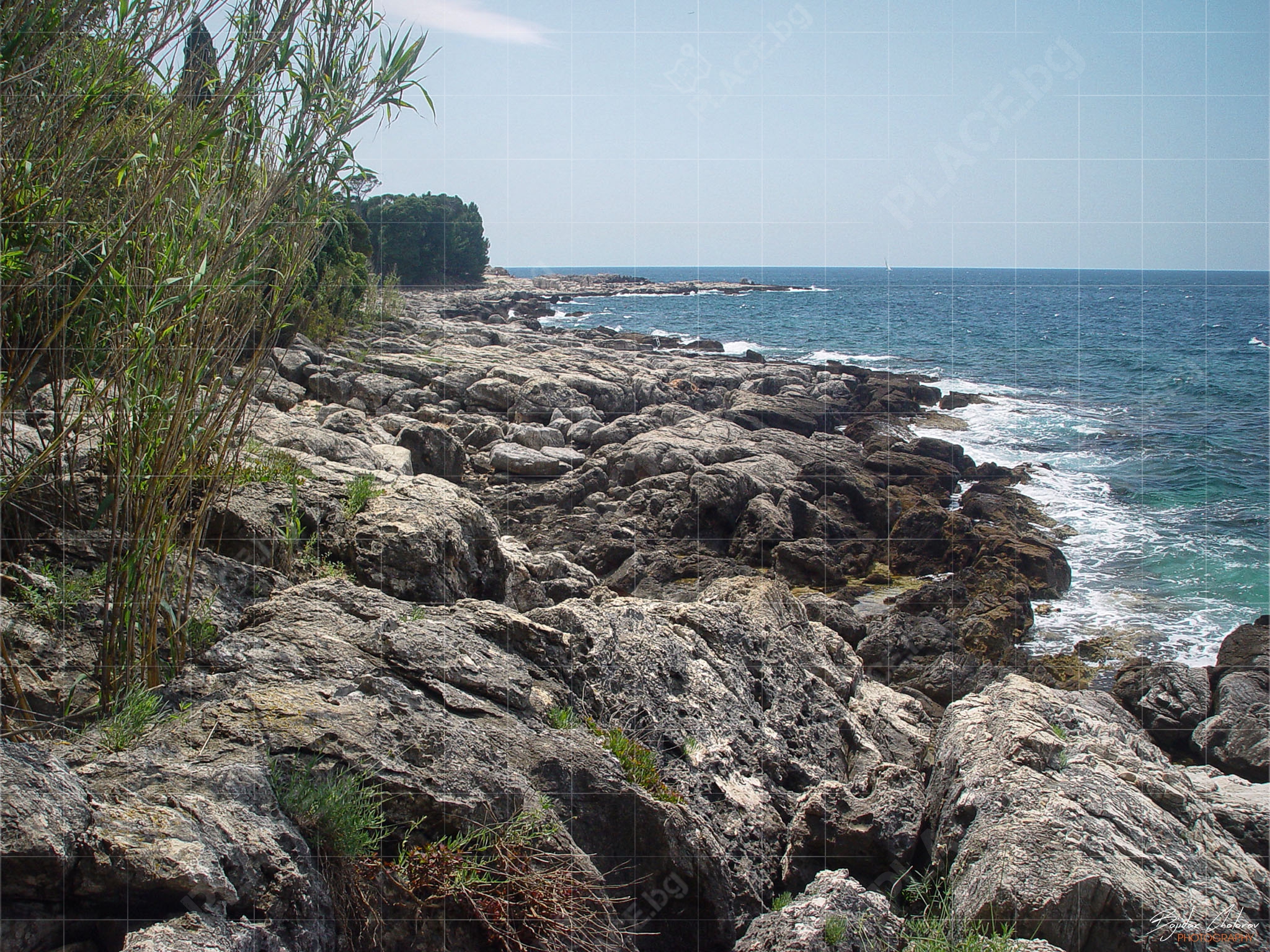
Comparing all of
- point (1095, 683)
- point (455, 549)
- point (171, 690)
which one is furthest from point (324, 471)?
point (1095, 683)

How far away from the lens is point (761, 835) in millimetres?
4625

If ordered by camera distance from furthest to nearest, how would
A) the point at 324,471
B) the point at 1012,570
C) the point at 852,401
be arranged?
the point at 852,401 → the point at 1012,570 → the point at 324,471

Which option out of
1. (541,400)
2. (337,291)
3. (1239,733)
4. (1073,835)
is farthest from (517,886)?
(337,291)

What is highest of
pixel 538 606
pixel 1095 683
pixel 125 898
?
pixel 125 898

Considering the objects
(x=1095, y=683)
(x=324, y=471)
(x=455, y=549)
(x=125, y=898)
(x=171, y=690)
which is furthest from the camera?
(x=1095, y=683)

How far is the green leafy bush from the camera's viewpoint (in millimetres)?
56750

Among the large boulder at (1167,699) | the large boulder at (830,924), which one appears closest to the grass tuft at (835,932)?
the large boulder at (830,924)

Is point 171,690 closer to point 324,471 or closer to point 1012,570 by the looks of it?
point 324,471

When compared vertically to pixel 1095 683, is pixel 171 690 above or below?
above

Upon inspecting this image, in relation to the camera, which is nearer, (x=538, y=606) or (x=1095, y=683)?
(x=538, y=606)

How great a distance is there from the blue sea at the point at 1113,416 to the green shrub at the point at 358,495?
10.4 m

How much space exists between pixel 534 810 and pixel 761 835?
64.0 inches

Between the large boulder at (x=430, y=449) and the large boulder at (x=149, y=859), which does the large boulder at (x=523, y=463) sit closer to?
the large boulder at (x=430, y=449)

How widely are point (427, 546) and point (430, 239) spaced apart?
61108 mm
